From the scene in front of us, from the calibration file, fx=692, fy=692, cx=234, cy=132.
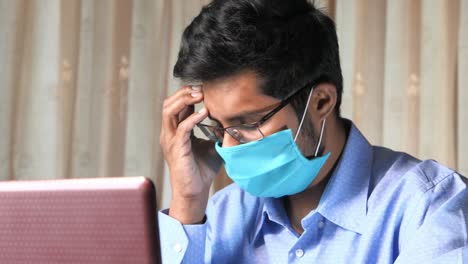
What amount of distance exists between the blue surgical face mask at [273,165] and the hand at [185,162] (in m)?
0.12

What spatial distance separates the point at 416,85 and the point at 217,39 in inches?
47.0

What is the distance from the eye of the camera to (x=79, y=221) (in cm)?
71

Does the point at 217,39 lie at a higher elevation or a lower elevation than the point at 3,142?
higher

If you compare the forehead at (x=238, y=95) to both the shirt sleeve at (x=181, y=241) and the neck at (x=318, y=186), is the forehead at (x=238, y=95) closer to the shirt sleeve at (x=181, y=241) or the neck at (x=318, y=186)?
the neck at (x=318, y=186)

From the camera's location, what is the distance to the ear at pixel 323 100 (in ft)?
4.37

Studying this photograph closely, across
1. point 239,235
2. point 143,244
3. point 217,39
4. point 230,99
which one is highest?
point 217,39

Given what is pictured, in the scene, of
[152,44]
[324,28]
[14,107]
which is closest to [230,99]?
[324,28]

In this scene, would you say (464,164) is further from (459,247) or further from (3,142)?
(3,142)

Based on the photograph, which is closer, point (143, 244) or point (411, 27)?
point (143, 244)

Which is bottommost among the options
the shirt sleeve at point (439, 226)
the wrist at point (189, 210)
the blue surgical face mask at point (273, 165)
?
the wrist at point (189, 210)

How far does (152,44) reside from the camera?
7.81ft

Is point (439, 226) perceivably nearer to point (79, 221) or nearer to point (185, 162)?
point (185, 162)

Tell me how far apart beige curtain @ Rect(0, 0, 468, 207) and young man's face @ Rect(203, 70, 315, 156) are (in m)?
1.03

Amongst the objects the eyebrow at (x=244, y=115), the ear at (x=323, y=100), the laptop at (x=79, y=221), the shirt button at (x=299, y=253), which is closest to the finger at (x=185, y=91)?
the eyebrow at (x=244, y=115)
